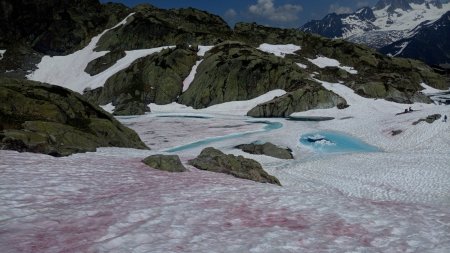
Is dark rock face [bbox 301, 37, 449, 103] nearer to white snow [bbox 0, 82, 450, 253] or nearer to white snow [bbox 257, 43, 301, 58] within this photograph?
white snow [bbox 257, 43, 301, 58]

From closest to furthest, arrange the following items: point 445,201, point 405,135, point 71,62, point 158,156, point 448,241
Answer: point 448,241 → point 158,156 → point 445,201 → point 405,135 → point 71,62

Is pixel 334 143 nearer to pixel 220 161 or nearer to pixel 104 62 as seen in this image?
pixel 220 161

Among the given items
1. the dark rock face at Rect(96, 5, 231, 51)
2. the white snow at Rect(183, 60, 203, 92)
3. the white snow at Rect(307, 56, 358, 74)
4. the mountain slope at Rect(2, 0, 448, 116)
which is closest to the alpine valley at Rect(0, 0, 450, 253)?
the white snow at Rect(183, 60, 203, 92)

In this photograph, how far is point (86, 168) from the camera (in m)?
20.7

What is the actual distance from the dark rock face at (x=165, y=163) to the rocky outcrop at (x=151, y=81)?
82.6 meters

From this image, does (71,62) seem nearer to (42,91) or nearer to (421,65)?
(42,91)

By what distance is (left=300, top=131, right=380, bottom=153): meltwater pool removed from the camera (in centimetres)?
5188

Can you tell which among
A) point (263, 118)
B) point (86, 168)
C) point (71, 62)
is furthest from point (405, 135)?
point (71, 62)

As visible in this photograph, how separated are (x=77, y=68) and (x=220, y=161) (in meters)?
123

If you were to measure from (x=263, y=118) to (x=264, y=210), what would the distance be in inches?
2936

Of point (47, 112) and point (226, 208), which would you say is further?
point (47, 112)

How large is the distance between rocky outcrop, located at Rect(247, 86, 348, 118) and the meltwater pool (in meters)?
28.0

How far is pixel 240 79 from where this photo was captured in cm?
10706

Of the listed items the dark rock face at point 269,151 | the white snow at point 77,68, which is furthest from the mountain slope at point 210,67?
the dark rock face at point 269,151
